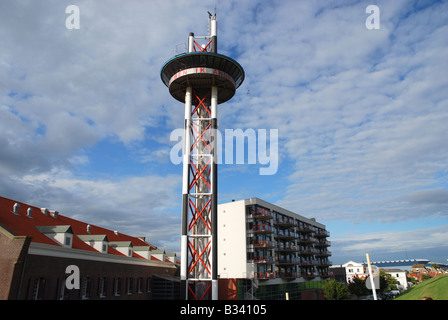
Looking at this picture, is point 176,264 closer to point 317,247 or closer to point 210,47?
point 210,47

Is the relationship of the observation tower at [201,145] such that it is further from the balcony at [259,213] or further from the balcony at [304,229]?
the balcony at [304,229]

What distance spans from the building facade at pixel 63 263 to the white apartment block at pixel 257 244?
10.8m

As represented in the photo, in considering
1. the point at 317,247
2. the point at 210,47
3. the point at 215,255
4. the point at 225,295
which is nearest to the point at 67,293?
the point at 215,255

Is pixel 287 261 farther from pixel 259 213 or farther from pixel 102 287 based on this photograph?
pixel 102 287

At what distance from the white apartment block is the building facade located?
10800mm

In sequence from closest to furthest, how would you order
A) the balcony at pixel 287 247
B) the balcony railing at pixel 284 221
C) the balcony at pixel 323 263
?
1. the balcony at pixel 287 247
2. the balcony railing at pixel 284 221
3. the balcony at pixel 323 263

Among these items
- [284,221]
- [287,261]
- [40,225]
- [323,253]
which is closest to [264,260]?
[287,261]

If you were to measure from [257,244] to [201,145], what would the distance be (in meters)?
20.8

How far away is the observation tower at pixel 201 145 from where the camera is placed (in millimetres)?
39969

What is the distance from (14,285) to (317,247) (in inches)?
3054

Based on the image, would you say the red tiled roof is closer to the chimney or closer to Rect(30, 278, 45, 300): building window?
the chimney

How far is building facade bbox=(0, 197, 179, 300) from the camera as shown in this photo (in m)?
25.6

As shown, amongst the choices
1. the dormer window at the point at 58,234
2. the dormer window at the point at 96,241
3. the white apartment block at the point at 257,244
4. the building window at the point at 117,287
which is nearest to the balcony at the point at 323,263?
the white apartment block at the point at 257,244

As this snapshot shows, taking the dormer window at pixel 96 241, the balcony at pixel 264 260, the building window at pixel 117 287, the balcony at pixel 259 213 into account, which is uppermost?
the balcony at pixel 259 213
